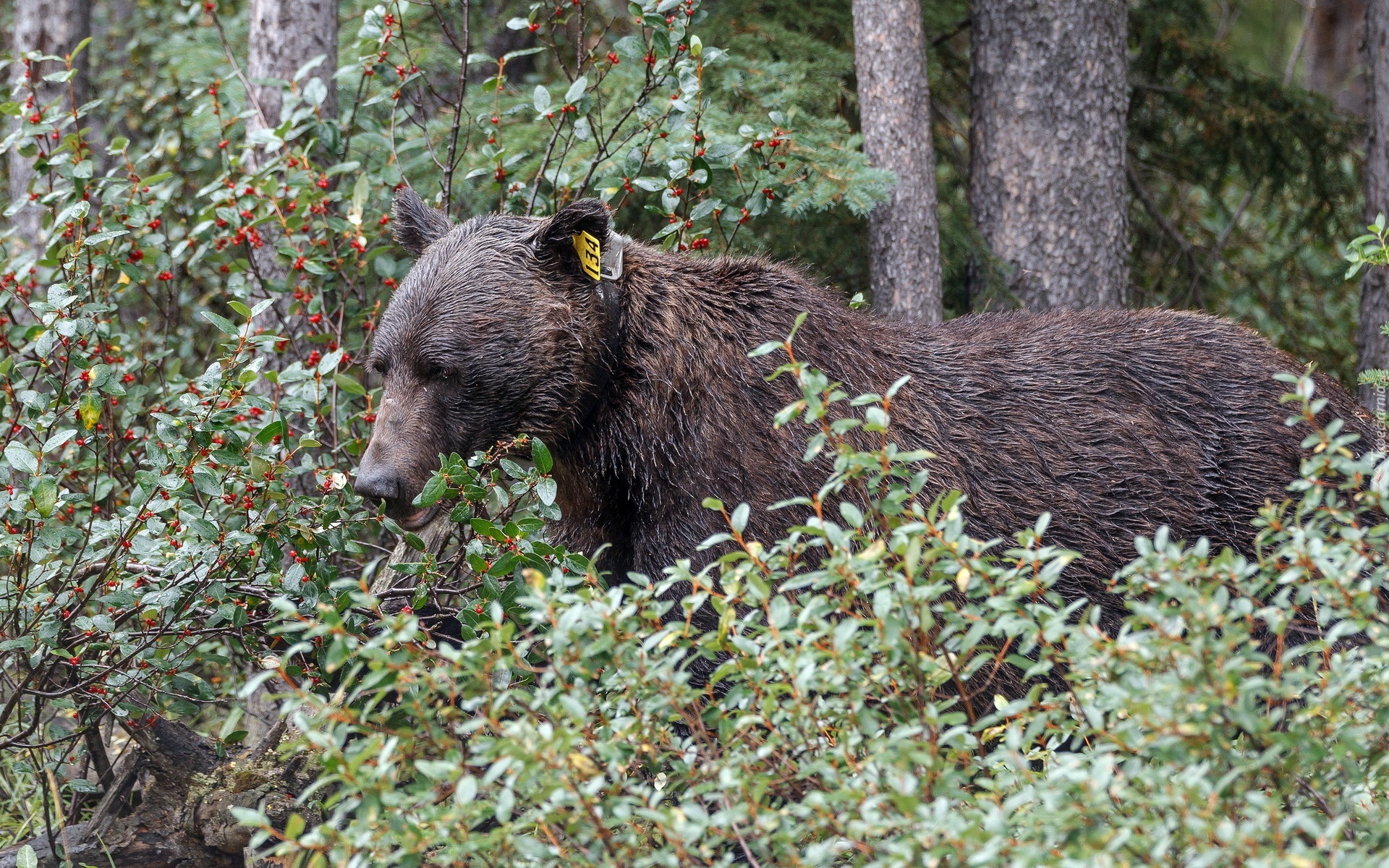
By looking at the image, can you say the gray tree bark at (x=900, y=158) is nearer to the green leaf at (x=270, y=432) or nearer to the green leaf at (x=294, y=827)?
the green leaf at (x=270, y=432)

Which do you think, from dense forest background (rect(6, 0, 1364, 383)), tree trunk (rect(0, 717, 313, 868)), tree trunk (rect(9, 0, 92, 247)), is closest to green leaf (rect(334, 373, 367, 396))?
tree trunk (rect(0, 717, 313, 868))

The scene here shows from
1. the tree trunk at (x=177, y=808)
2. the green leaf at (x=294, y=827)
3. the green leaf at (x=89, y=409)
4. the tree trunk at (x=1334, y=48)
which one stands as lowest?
the tree trunk at (x=177, y=808)

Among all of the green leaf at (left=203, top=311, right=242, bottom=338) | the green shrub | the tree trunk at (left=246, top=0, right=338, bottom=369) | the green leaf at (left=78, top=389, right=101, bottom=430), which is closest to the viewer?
the green shrub

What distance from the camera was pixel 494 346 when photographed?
4.10 m

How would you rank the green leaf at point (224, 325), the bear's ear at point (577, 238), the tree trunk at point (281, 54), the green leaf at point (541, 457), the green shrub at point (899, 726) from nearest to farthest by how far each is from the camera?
the green shrub at point (899, 726) → the green leaf at point (541, 457) → the bear's ear at point (577, 238) → the green leaf at point (224, 325) → the tree trunk at point (281, 54)

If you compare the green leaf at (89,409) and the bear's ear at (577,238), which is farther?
the green leaf at (89,409)

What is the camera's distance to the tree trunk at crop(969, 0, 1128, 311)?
6637 millimetres

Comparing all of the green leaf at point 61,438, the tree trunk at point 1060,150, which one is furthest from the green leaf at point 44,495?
the tree trunk at point 1060,150

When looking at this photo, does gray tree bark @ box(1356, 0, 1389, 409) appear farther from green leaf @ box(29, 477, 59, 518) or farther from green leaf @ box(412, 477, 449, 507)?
green leaf @ box(29, 477, 59, 518)

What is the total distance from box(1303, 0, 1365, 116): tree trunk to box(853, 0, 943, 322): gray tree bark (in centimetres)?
969

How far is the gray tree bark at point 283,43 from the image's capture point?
240 inches

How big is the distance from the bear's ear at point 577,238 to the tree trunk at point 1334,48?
12.4 m

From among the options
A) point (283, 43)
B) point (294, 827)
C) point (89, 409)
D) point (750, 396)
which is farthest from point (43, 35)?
point (294, 827)

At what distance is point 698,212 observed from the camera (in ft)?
17.2
